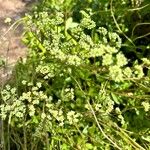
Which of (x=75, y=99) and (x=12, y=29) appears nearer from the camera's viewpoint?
(x=75, y=99)

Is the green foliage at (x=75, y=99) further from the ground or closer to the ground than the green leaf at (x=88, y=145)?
further from the ground

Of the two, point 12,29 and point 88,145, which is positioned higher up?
point 12,29

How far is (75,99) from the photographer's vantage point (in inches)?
66.4

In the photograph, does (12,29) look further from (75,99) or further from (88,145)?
(88,145)

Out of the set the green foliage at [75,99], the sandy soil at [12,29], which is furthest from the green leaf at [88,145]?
the sandy soil at [12,29]

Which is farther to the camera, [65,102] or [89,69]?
[65,102]

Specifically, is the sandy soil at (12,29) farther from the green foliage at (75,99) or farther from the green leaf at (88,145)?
the green leaf at (88,145)

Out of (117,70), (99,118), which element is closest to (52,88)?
(99,118)

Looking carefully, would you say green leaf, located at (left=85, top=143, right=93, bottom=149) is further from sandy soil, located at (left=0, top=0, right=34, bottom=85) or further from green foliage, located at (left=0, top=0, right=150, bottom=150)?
sandy soil, located at (left=0, top=0, right=34, bottom=85)

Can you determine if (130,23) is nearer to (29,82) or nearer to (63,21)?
(63,21)

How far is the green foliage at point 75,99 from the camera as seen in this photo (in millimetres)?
1562

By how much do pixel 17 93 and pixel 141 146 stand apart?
452 millimetres

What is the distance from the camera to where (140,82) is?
153cm

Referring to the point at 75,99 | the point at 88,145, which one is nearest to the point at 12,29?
the point at 75,99
